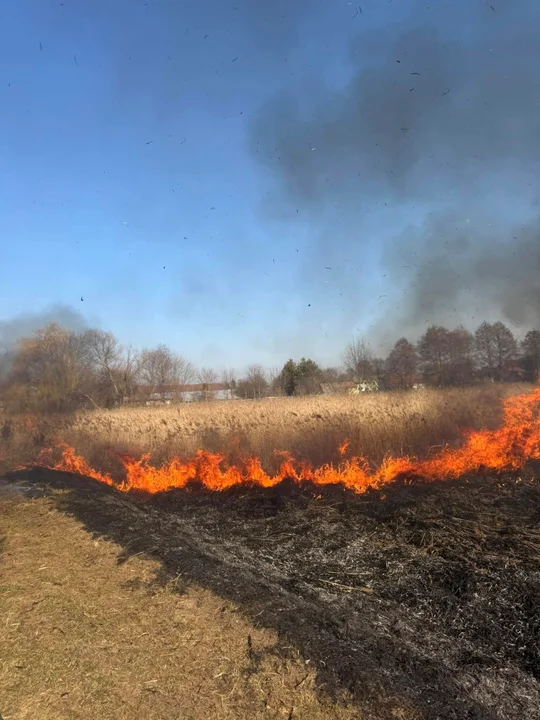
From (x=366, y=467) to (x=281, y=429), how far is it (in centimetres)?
360

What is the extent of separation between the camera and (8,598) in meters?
5.07

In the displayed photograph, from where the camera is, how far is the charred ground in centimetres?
379

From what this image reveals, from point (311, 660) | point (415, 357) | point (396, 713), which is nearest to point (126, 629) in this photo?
point (311, 660)

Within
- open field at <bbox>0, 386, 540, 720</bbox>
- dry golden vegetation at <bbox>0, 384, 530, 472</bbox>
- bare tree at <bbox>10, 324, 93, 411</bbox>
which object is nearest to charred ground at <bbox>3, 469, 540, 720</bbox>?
open field at <bbox>0, 386, 540, 720</bbox>

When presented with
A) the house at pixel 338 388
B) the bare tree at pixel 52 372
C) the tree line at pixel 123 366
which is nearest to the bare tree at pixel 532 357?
the tree line at pixel 123 366

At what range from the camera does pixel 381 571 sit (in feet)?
19.8

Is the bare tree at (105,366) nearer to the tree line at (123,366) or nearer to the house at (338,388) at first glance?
the tree line at (123,366)

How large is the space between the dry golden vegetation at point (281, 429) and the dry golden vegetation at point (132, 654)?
247 inches

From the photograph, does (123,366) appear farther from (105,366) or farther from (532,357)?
(532,357)

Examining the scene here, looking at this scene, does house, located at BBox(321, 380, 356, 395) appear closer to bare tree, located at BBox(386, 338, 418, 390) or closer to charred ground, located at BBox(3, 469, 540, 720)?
bare tree, located at BBox(386, 338, 418, 390)

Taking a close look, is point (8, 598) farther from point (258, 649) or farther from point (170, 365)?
point (170, 365)

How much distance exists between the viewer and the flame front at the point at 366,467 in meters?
9.93

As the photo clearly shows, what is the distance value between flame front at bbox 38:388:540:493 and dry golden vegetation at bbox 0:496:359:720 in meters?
4.89

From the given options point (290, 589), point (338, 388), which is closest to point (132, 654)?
point (290, 589)
